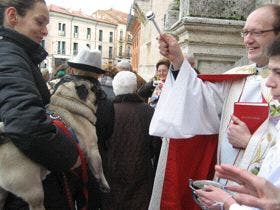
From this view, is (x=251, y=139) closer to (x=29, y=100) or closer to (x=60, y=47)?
(x=29, y=100)

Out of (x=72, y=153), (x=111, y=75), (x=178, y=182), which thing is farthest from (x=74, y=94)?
(x=111, y=75)

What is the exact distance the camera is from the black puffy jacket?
1796mm

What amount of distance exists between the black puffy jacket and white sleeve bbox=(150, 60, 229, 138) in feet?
2.64

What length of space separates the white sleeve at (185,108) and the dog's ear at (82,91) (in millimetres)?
527

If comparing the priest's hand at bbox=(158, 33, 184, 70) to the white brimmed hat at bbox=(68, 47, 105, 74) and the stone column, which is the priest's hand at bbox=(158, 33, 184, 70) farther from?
the stone column

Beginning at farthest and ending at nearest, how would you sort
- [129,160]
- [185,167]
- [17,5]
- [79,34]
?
[79,34], [129,160], [185,167], [17,5]

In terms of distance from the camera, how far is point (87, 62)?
325cm

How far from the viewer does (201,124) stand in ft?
8.87

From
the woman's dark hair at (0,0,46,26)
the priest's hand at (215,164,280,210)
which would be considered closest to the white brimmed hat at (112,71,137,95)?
the woman's dark hair at (0,0,46,26)

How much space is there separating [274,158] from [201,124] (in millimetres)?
1194

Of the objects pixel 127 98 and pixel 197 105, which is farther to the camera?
pixel 127 98

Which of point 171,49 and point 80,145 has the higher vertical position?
point 171,49

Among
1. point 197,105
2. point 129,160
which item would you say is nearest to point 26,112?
point 197,105

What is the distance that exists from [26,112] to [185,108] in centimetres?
117
